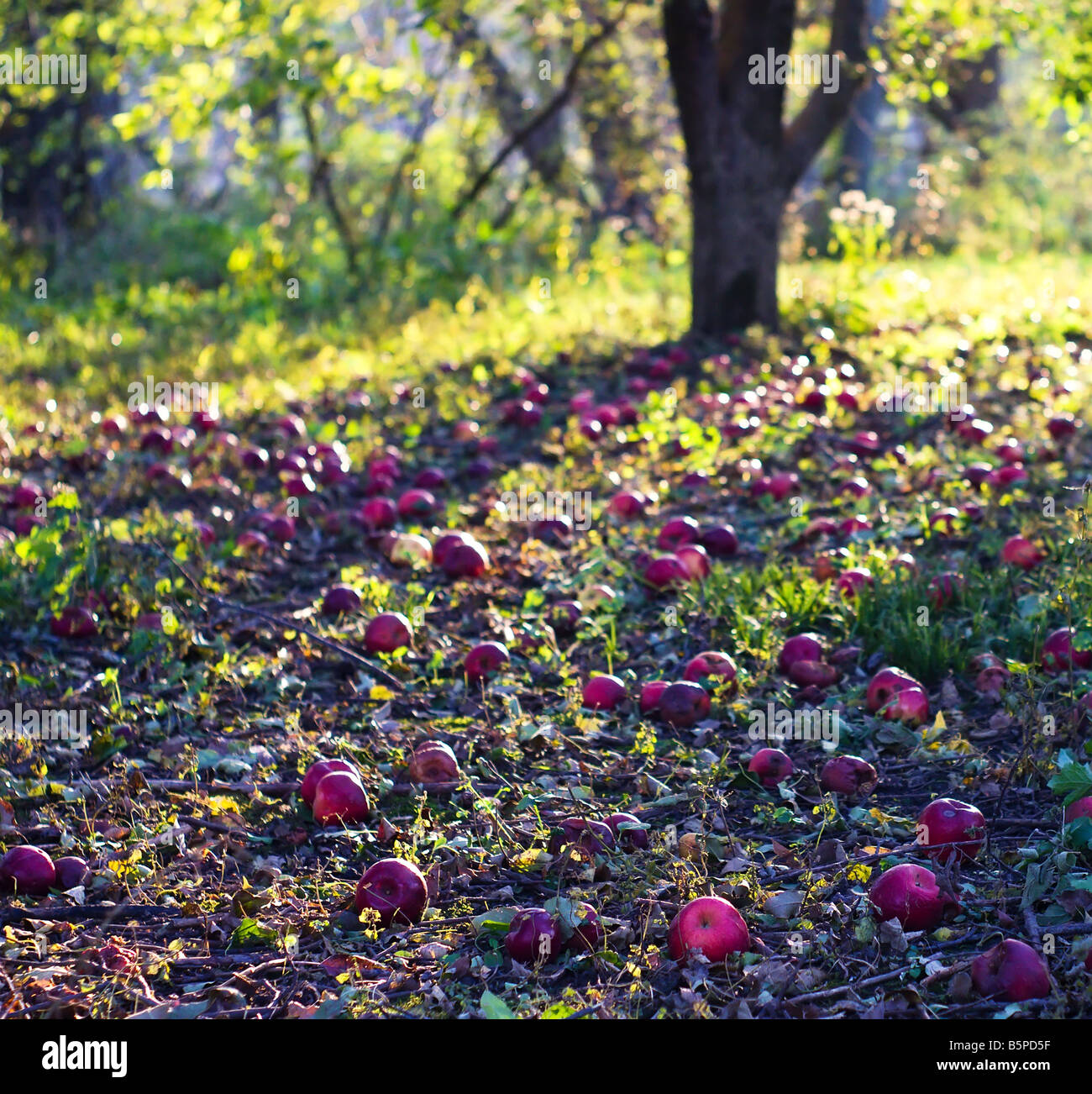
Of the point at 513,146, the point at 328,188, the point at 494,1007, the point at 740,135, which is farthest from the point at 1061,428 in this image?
the point at 328,188

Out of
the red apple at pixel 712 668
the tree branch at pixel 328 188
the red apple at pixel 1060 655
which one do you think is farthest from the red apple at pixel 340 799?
the tree branch at pixel 328 188

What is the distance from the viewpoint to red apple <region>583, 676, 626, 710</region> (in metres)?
3.70

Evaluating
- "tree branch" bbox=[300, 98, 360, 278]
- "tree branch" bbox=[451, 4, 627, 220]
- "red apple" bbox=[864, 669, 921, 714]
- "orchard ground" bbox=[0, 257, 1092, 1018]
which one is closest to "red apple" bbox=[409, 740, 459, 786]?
"orchard ground" bbox=[0, 257, 1092, 1018]

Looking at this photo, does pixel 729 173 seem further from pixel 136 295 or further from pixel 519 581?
pixel 136 295

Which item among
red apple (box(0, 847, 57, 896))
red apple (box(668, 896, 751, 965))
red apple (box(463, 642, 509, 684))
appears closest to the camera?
red apple (box(668, 896, 751, 965))

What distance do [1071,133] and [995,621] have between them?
546cm

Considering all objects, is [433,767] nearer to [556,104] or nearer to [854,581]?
[854,581]

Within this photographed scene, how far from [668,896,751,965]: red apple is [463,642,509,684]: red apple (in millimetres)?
1590

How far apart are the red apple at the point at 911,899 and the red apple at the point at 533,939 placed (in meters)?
0.67

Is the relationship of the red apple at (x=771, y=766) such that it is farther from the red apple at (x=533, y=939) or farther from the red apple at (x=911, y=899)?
the red apple at (x=533, y=939)


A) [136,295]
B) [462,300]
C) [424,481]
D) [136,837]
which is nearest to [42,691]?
[136,837]

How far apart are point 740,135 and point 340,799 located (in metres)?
6.23

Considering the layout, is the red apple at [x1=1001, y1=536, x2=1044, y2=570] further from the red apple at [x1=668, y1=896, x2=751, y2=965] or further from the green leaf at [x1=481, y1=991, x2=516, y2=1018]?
the green leaf at [x1=481, y1=991, x2=516, y2=1018]
